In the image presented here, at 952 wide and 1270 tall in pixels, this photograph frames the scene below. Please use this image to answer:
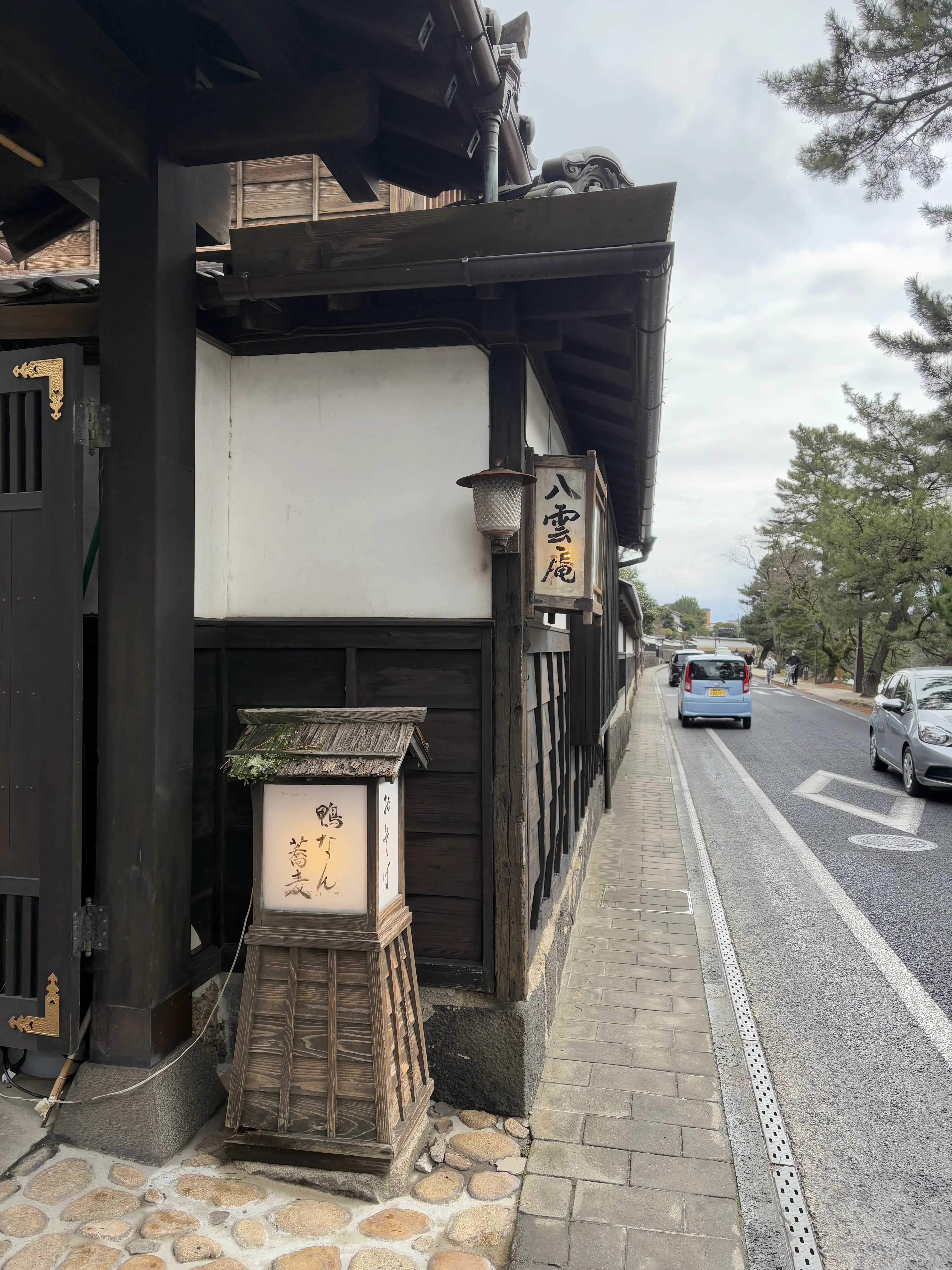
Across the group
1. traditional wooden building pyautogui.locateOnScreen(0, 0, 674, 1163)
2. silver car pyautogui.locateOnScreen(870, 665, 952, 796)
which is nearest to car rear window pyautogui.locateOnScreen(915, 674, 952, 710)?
silver car pyautogui.locateOnScreen(870, 665, 952, 796)

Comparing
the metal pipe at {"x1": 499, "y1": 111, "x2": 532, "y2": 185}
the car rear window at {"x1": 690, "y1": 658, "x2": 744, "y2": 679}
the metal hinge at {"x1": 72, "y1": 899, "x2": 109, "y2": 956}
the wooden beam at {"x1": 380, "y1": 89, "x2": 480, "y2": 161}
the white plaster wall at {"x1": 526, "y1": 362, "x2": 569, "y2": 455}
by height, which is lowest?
the metal hinge at {"x1": 72, "y1": 899, "x2": 109, "y2": 956}

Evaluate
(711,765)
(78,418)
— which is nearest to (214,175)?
(78,418)

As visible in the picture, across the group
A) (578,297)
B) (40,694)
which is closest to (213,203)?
(578,297)

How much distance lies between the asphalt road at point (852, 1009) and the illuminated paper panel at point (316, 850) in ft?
7.35

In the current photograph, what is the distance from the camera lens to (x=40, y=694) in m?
3.43

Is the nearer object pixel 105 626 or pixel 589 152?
pixel 105 626

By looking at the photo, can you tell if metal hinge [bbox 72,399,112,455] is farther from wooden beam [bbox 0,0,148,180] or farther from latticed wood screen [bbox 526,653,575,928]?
latticed wood screen [bbox 526,653,575,928]

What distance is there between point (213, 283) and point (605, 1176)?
4.23m

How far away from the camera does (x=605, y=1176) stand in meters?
3.35

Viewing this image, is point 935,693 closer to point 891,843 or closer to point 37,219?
point 891,843

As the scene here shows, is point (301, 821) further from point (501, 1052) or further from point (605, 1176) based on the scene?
point (605, 1176)

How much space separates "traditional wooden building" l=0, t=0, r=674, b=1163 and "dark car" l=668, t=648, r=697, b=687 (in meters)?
19.9

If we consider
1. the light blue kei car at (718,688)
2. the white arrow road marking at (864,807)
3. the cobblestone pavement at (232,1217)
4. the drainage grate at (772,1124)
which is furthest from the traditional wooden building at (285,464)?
the light blue kei car at (718,688)

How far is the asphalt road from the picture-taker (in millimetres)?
3285
